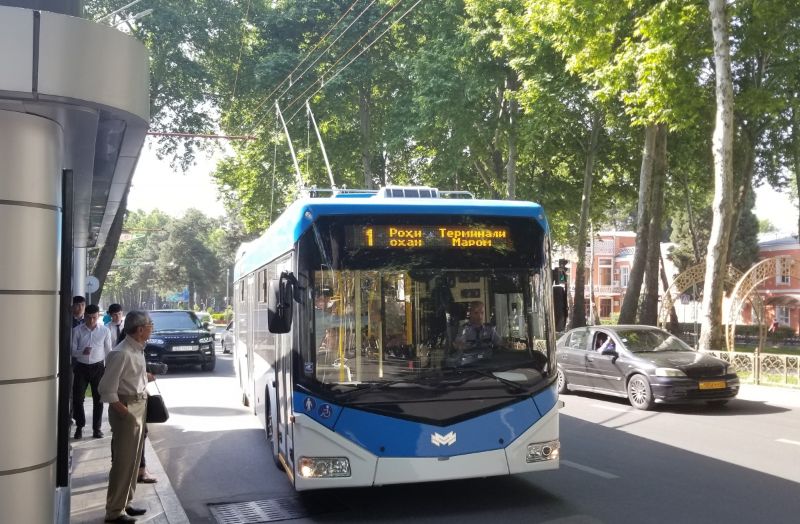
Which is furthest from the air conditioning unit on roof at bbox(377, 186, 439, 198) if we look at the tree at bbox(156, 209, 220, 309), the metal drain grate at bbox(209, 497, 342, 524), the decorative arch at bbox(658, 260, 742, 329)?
the tree at bbox(156, 209, 220, 309)

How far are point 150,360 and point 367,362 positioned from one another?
53.2 feet

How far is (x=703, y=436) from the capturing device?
11.2 meters

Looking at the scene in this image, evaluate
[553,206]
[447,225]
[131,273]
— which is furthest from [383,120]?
[131,273]

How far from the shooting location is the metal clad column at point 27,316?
15.3 ft

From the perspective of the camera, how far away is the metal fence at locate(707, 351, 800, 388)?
17312mm

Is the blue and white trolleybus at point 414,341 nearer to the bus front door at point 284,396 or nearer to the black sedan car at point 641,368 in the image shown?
the bus front door at point 284,396

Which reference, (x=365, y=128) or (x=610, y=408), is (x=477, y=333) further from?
(x=365, y=128)

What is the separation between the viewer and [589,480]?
838 cm

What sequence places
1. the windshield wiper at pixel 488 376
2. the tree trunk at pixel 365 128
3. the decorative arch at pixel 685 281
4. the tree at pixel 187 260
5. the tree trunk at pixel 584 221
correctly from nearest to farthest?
the windshield wiper at pixel 488 376
the decorative arch at pixel 685 281
the tree trunk at pixel 584 221
the tree trunk at pixel 365 128
the tree at pixel 187 260

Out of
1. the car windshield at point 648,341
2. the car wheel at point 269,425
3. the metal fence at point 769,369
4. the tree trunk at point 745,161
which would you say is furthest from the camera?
the tree trunk at point 745,161

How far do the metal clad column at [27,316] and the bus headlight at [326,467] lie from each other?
2.28 m

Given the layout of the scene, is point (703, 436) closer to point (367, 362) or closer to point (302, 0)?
point (367, 362)

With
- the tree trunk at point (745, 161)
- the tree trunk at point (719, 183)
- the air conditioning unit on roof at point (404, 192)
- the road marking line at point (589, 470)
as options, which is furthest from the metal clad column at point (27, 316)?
the tree trunk at point (745, 161)

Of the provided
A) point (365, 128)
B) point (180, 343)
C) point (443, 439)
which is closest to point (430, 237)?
point (443, 439)
